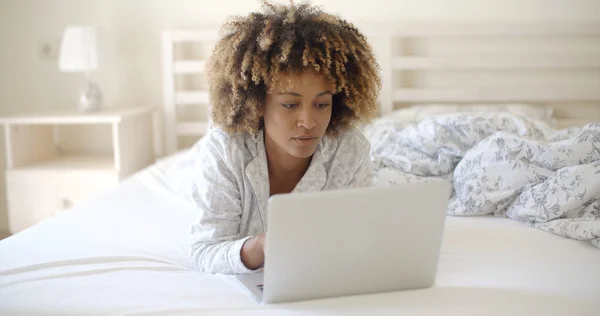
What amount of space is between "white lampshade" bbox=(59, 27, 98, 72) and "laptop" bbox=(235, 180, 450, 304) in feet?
6.04

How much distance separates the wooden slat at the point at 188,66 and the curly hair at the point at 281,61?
4.59 feet

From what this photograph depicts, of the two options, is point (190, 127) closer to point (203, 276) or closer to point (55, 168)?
point (55, 168)

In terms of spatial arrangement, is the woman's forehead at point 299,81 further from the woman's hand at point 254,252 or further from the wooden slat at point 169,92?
the wooden slat at point 169,92

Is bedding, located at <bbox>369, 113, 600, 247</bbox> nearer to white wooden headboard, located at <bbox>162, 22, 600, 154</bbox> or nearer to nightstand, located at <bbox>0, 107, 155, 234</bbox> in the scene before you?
white wooden headboard, located at <bbox>162, 22, 600, 154</bbox>

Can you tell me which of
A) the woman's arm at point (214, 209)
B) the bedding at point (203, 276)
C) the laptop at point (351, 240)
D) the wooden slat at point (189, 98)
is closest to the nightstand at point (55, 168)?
the wooden slat at point (189, 98)

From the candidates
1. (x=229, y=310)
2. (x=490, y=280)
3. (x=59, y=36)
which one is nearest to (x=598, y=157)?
(x=490, y=280)

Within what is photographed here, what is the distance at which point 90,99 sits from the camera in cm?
272

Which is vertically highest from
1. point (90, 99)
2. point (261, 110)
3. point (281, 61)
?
point (281, 61)

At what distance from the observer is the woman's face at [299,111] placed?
1.27m

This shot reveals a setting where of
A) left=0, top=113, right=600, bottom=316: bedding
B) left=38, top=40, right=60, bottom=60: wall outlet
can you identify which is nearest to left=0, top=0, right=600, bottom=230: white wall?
left=38, top=40, right=60, bottom=60: wall outlet

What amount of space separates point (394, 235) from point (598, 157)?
34.7 inches

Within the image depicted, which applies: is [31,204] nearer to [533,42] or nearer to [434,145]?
[434,145]

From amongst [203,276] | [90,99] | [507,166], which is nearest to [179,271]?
[203,276]

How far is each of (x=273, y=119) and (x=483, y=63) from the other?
61.1 inches
